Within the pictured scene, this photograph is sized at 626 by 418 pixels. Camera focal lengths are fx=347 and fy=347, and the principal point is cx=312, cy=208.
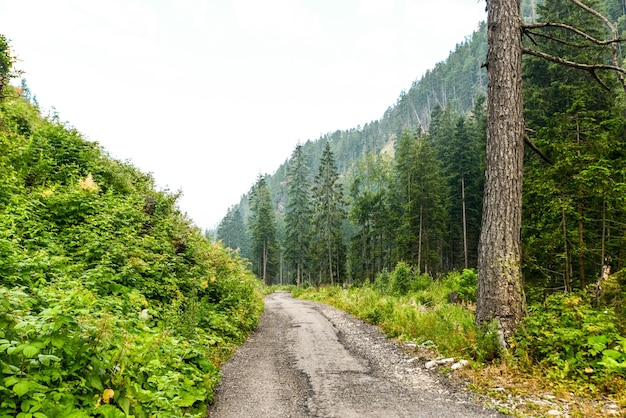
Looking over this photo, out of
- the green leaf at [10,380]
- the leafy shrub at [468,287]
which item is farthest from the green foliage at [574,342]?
the leafy shrub at [468,287]

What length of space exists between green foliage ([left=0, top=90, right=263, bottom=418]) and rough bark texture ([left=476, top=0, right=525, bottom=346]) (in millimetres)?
5203

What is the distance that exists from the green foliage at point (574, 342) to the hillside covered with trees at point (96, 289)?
5119 mm

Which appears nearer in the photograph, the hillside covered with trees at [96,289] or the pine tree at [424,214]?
the hillside covered with trees at [96,289]

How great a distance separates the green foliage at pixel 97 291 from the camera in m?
3.08

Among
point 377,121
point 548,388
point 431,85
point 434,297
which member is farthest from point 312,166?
point 548,388

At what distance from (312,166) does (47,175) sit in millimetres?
162548

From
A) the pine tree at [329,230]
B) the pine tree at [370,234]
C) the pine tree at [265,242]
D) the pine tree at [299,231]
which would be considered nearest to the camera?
the pine tree at [329,230]

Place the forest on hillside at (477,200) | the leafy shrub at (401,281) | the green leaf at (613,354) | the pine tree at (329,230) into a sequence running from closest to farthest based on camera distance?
the green leaf at (613,354) → the forest on hillside at (477,200) → the leafy shrub at (401,281) → the pine tree at (329,230)

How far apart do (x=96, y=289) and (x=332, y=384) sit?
13.9 ft

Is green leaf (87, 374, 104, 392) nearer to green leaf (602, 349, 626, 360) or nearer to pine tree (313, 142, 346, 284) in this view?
green leaf (602, 349, 626, 360)

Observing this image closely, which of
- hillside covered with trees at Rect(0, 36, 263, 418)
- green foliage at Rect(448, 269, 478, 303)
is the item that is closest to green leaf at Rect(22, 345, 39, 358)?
hillside covered with trees at Rect(0, 36, 263, 418)

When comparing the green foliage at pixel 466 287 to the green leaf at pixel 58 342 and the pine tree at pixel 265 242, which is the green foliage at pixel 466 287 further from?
the pine tree at pixel 265 242

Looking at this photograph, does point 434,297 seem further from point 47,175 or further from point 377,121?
point 377,121

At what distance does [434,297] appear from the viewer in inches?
625
